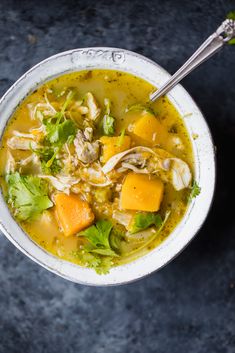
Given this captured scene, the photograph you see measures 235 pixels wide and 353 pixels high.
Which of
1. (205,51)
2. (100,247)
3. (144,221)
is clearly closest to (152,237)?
(144,221)

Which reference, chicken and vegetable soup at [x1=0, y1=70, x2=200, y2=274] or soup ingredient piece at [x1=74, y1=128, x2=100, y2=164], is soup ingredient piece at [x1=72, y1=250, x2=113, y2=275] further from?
soup ingredient piece at [x1=74, y1=128, x2=100, y2=164]

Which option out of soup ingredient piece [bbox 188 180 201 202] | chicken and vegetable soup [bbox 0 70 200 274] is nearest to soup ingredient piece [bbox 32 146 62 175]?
chicken and vegetable soup [bbox 0 70 200 274]

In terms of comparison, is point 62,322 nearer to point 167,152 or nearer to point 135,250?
point 135,250

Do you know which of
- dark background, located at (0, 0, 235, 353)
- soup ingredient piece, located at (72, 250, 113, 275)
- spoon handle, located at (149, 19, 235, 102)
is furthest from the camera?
dark background, located at (0, 0, 235, 353)

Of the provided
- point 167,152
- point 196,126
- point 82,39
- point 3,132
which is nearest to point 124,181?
point 167,152

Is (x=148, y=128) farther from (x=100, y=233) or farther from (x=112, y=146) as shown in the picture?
(x=100, y=233)
